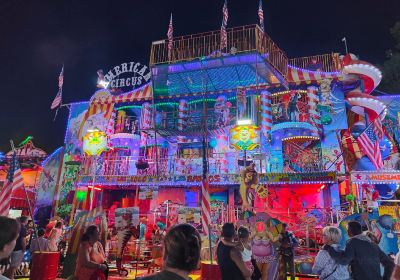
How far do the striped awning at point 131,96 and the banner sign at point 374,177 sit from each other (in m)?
13.1

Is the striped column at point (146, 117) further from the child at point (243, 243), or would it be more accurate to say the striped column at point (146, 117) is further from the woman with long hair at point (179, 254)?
the woman with long hair at point (179, 254)

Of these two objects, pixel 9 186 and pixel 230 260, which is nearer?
pixel 230 260

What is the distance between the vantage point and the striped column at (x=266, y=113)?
17409 mm

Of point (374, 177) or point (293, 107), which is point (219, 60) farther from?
point (374, 177)

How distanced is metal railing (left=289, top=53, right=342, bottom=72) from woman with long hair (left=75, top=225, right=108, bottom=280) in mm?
17422

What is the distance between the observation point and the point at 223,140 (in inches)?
741

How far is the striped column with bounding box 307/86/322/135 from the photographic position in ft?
55.7

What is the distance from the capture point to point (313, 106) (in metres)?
17.1

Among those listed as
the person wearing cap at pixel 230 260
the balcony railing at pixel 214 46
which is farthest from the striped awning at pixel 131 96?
the person wearing cap at pixel 230 260

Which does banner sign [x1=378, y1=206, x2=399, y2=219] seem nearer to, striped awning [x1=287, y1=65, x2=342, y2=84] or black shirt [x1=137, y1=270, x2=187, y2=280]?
striped awning [x1=287, y1=65, x2=342, y2=84]

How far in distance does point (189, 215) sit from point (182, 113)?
7.96 m

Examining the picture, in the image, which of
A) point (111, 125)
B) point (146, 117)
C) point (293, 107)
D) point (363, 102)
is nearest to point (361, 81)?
point (363, 102)

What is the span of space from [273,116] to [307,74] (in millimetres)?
3100

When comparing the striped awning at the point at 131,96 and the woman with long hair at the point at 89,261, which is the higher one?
the striped awning at the point at 131,96
